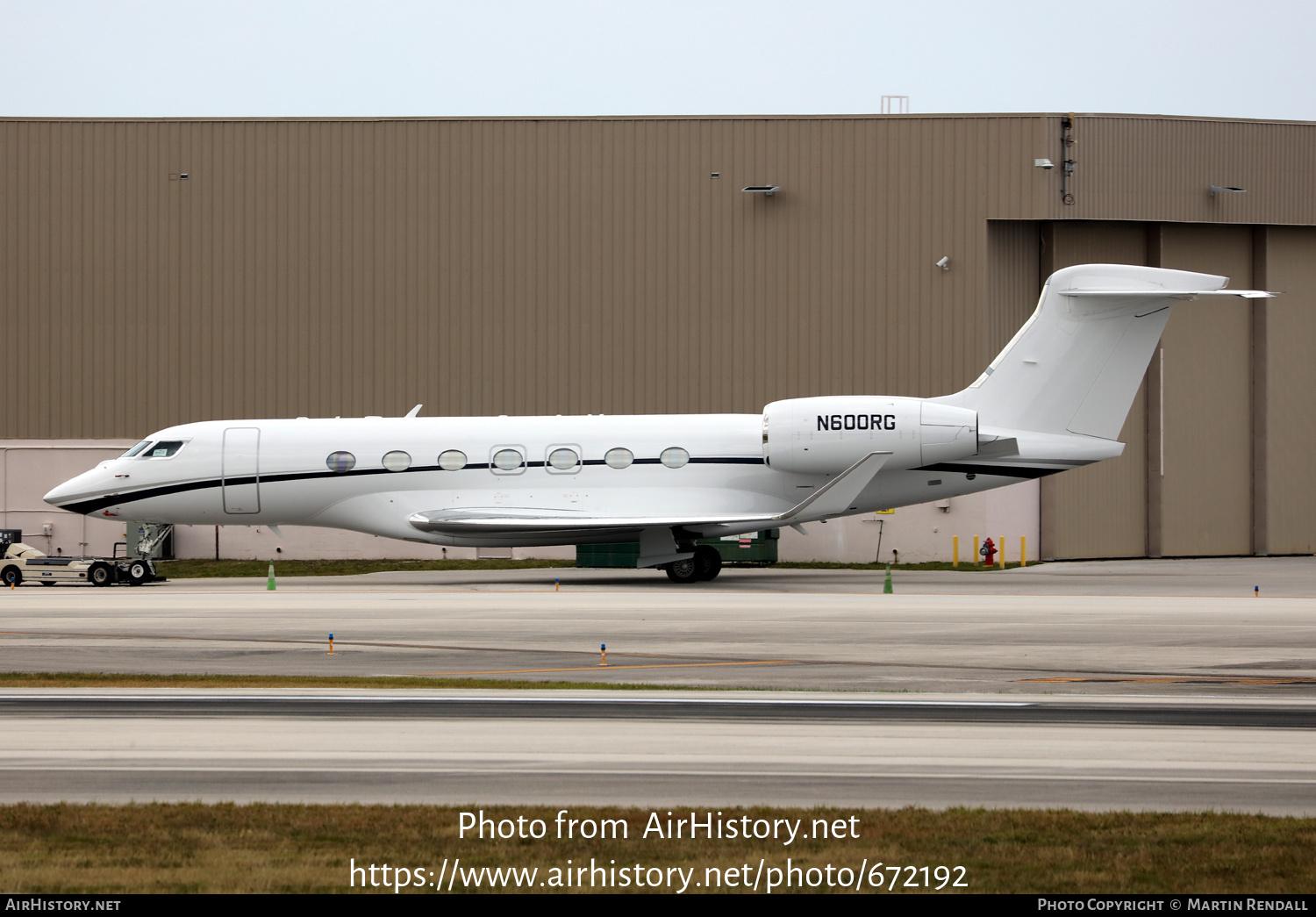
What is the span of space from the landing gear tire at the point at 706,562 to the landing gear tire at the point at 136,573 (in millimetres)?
11816

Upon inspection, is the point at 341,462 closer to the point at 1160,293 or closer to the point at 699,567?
the point at 699,567

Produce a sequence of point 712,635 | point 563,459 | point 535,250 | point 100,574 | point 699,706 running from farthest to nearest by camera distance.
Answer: point 535,250
point 100,574
point 563,459
point 712,635
point 699,706

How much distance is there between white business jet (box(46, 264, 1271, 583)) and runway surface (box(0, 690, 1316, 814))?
48.2ft

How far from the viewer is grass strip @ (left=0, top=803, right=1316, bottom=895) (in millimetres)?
6586

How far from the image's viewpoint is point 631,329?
37.5 meters

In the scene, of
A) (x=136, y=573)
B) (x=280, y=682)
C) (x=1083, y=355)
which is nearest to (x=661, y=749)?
(x=280, y=682)

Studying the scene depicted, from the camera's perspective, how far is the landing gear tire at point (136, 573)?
29.0 metres

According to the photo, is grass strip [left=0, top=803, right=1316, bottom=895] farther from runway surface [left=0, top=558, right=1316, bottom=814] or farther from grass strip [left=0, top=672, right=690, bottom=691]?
grass strip [left=0, top=672, right=690, bottom=691]

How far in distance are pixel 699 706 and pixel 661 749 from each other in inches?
83.3

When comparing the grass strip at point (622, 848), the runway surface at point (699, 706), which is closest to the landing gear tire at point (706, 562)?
the runway surface at point (699, 706)

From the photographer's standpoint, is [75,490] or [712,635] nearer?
[712,635]

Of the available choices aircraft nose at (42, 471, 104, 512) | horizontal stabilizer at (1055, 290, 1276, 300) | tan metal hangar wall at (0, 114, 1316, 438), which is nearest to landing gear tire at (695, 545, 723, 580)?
horizontal stabilizer at (1055, 290, 1276, 300)

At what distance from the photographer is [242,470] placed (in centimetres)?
2812

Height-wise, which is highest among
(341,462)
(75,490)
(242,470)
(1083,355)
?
(1083,355)
